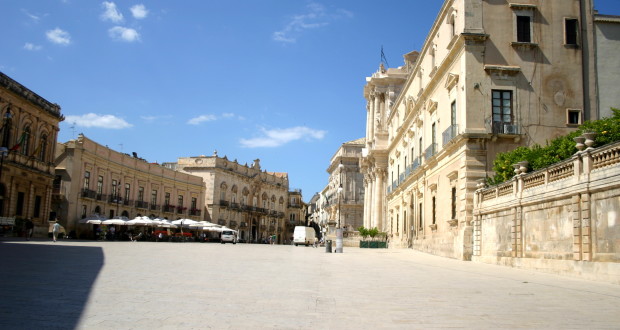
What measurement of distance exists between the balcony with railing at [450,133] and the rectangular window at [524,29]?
4.89 meters

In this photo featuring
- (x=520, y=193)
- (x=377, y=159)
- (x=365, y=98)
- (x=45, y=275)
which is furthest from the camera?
(x=365, y=98)

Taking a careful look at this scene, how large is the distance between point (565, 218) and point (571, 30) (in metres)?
14.3

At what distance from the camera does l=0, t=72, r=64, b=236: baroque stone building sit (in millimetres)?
35719

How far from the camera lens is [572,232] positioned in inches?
A: 567

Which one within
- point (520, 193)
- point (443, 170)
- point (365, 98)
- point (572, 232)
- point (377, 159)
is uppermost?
point (365, 98)

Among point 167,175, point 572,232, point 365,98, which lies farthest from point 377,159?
point 572,232

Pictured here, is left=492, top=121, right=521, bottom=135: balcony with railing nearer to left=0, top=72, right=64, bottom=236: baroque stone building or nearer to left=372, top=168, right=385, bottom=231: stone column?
A: left=0, top=72, right=64, bottom=236: baroque stone building

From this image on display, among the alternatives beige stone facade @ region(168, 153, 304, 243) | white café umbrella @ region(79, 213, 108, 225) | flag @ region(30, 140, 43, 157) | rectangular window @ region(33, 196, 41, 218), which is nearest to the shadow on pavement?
flag @ region(30, 140, 43, 157)

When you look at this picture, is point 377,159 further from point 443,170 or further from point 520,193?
point 520,193

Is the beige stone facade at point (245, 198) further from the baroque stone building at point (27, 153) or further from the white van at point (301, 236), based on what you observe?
the baroque stone building at point (27, 153)

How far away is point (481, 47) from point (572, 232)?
12.5m

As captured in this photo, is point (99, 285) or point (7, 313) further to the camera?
point (99, 285)

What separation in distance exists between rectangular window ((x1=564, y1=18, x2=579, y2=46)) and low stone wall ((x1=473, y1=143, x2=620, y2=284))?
9872mm

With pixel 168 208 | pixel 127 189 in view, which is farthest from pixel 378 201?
pixel 127 189
